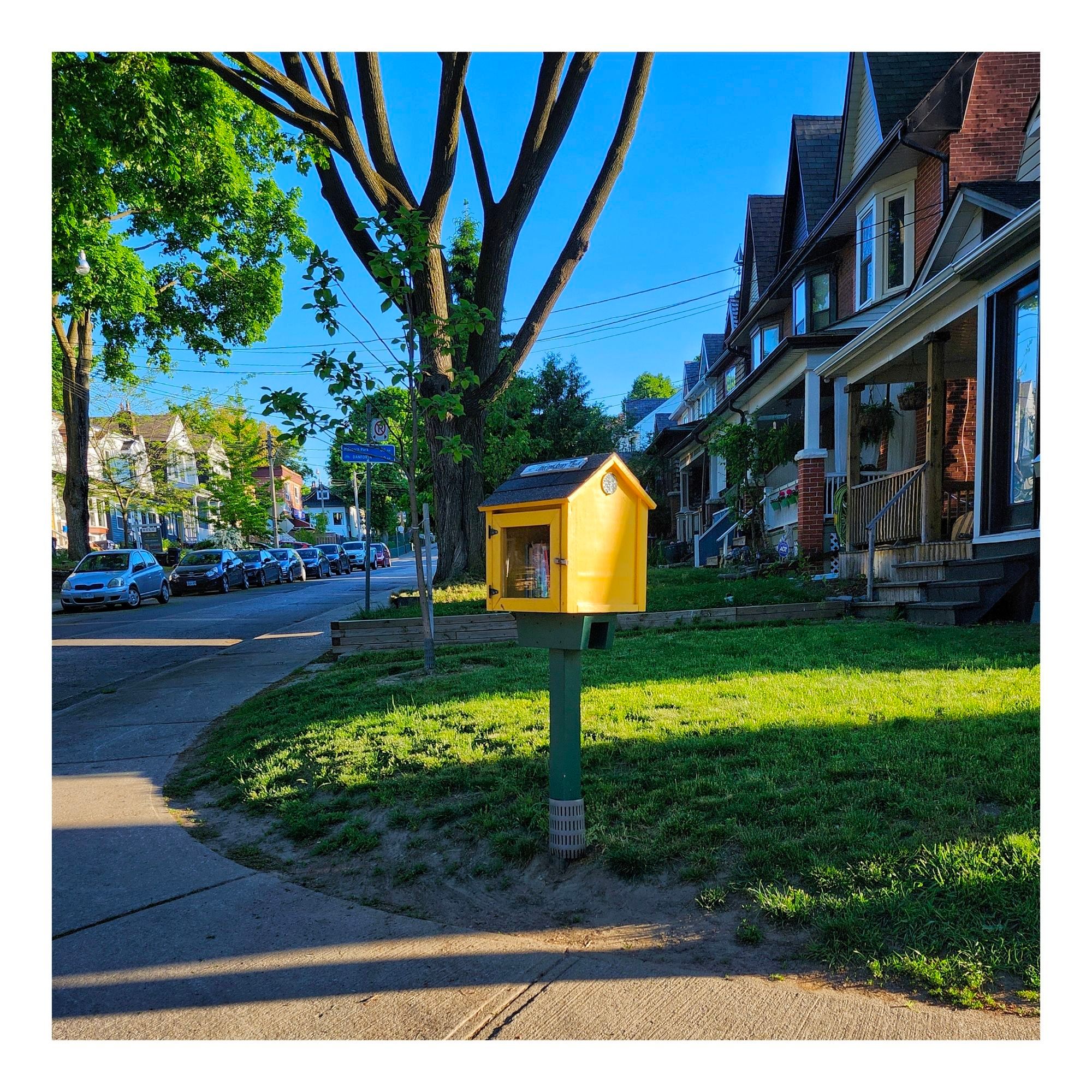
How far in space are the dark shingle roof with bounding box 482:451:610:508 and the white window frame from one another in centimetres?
1448

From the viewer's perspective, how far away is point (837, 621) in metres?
10.0

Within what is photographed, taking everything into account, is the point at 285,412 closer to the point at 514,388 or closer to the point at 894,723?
the point at 894,723

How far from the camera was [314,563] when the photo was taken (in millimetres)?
39094

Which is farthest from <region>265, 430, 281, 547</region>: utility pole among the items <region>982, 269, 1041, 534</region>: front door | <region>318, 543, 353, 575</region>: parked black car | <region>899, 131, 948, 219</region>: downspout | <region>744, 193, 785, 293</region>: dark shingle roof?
<region>982, 269, 1041, 534</region>: front door

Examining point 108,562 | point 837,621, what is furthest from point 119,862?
point 108,562

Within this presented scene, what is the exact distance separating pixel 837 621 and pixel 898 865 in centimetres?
718

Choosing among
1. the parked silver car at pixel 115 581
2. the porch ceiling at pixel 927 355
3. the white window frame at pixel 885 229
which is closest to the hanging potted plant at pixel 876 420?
the porch ceiling at pixel 927 355

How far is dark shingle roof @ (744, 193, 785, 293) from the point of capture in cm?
2531

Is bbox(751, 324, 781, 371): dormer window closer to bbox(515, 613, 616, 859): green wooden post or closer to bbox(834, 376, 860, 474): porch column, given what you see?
bbox(834, 376, 860, 474): porch column

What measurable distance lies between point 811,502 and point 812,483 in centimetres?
36

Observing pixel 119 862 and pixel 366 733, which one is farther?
pixel 366 733

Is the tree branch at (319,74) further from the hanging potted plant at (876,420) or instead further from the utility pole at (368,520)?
the hanging potted plant at (876,420)

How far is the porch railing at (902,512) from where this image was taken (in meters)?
10.7

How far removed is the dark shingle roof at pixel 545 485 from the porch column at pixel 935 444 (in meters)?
8.17
